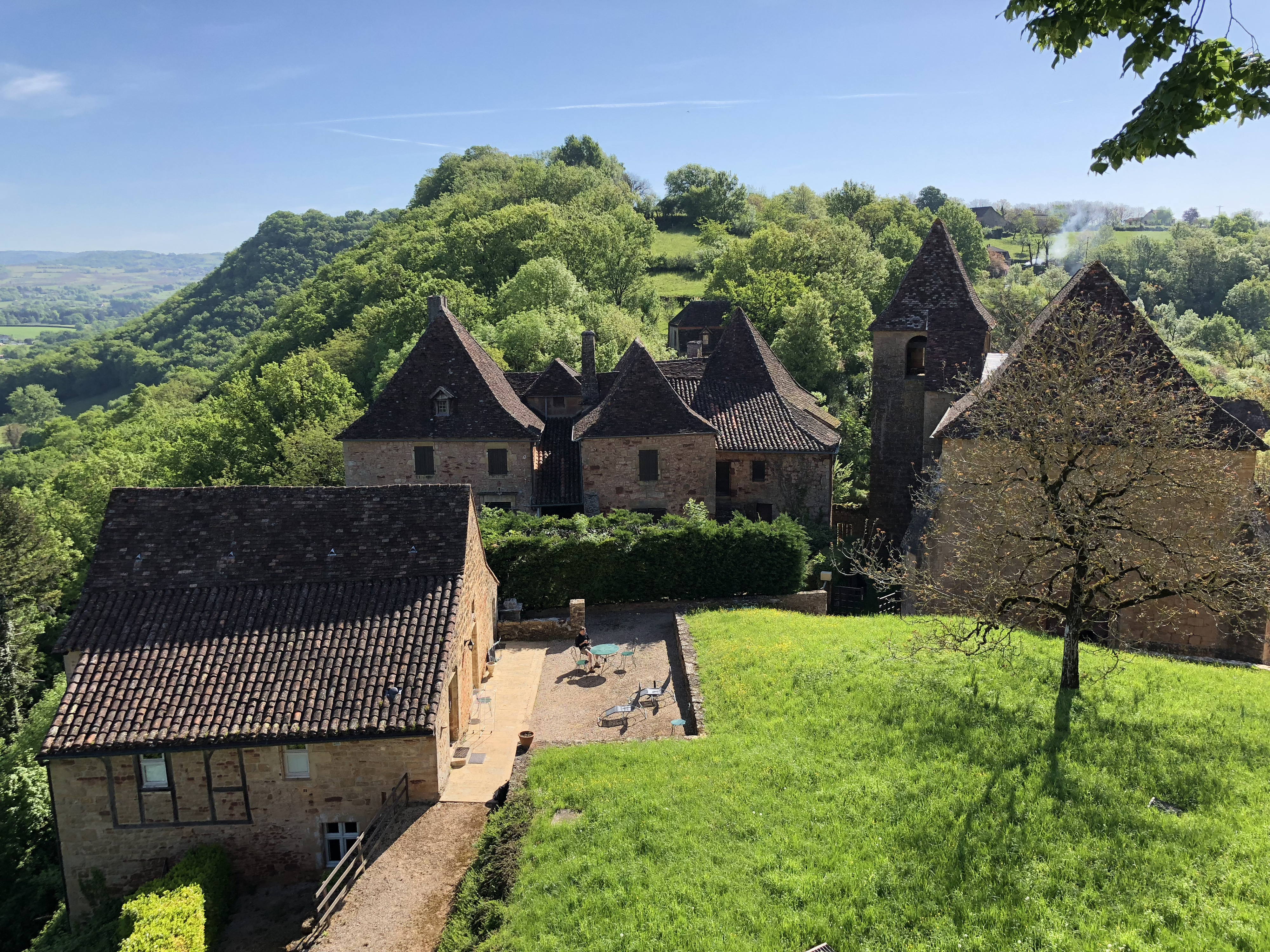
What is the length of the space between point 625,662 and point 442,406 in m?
15.5

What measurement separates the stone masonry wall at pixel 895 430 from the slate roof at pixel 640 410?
258 inches

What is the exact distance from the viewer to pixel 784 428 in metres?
35.0

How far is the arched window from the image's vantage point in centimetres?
3262

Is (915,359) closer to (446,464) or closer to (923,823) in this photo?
(446,464)

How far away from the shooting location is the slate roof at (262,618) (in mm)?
16625

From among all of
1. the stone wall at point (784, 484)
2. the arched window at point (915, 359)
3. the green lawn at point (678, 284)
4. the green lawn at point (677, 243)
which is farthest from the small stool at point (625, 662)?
the green lawn at point (677, 243)

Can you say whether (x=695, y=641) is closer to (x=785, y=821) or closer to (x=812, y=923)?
(x=785, y=821)

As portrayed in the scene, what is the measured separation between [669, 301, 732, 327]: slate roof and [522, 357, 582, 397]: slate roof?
32044 mm

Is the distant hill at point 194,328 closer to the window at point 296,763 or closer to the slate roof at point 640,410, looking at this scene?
the slate roof at point 640,410

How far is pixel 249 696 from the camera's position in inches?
674

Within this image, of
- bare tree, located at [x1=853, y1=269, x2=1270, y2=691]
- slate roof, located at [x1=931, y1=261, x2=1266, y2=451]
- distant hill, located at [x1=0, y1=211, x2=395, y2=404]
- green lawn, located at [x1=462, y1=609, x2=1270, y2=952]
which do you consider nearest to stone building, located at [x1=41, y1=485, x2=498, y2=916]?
A: green lawn, located at [x1=462, y1=609, x2=1270, y2=952]

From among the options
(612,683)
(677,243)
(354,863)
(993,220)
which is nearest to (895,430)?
(612,683)

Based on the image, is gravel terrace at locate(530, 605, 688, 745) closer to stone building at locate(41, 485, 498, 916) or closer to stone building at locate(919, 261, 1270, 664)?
stone building at locate(41, 485, 498, 916)

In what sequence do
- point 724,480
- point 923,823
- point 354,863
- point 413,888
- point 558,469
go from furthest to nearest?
1. point 724,480
2. point 558,469
3. point 354,863
4. point 413,888
5. point 923,823
